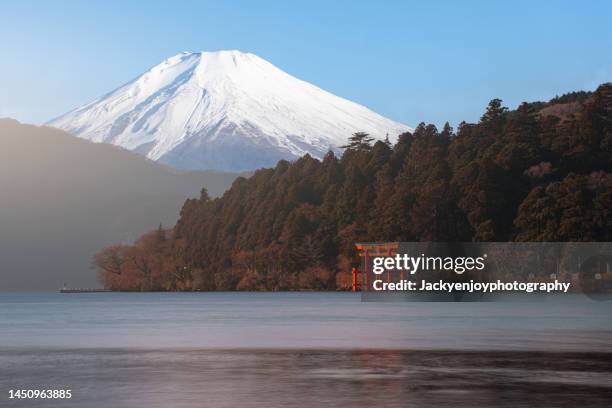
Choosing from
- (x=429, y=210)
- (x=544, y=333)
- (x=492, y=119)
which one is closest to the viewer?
(x=544, y=333)

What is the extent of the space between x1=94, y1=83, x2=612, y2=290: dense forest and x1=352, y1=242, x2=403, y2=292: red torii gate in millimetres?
2407

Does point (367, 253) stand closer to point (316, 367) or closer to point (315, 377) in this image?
point (316, 367)

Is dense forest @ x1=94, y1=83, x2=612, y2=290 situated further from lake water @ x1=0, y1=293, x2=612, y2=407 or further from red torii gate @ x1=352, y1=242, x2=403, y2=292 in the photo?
lake water @ x1=0, y1=293, x2=612, y2=407

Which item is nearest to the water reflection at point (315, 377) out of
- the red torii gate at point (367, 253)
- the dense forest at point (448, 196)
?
the dense forest at point (448, 196)

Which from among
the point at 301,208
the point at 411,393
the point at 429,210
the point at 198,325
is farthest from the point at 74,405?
the point at 301,208

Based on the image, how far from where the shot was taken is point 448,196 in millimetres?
150625

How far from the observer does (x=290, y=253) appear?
182 meters

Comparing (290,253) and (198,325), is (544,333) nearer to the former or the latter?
(198,325)

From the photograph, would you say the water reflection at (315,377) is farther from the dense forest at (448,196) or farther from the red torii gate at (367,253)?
the red torii gate at (367,253)

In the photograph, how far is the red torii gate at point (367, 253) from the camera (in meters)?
149

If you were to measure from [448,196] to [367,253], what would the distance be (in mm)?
13521

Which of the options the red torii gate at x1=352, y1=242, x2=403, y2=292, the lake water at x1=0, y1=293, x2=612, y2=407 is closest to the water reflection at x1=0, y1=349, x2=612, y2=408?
the lake water at x1=0, y1=293, x2=612, y2=407

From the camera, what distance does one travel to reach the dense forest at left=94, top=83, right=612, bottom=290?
5433 inches

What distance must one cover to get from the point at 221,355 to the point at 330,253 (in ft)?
493
